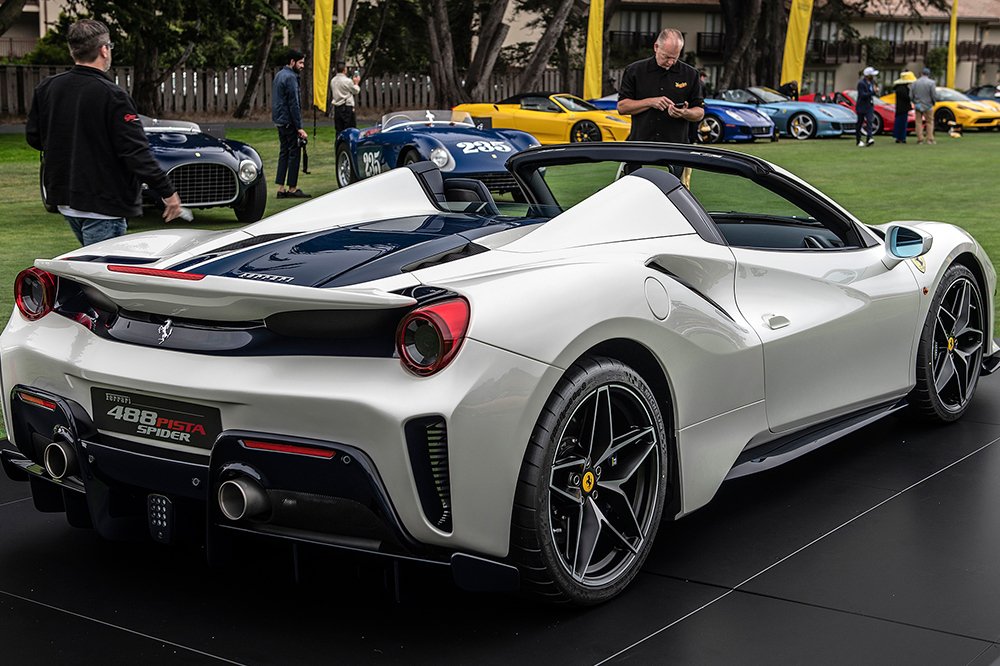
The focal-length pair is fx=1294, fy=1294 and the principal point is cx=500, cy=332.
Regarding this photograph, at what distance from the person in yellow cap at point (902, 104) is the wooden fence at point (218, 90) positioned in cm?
1452

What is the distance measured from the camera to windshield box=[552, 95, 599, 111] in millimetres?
24812

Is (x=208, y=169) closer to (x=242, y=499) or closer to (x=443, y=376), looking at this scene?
(x=242, y=499)

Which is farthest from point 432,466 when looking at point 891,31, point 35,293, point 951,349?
point 891,31

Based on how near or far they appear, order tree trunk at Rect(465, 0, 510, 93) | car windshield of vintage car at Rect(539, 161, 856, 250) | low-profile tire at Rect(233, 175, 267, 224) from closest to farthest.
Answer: car windshield of vintage car at Rect(539, 161, 856, 250), low-profile tire at Rect(233, 175, 267, 224), tree trunk at Rect(465, 0, 510, 93)

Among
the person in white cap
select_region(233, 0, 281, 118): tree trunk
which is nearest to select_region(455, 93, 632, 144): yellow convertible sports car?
the person in white cap

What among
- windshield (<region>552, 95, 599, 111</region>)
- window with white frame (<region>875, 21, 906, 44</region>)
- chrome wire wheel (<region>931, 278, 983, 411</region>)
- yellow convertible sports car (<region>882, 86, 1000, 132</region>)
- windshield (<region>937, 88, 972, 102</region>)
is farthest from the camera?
window with white frame (<region>875, 21, 906, 44</region>)

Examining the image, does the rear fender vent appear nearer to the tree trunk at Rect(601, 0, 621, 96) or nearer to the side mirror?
the side mirror

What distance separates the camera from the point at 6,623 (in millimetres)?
3449

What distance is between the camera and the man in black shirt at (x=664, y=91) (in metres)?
9.05

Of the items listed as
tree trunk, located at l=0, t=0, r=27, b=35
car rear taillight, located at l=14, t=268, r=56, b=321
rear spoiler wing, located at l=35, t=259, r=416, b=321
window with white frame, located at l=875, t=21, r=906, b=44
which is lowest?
car rear taillight, located at l=14, t=268, r=56, b=321

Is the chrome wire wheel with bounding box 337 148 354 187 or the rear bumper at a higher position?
the rear bumper

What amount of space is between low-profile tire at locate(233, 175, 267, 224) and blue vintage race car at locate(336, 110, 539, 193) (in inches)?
67.1

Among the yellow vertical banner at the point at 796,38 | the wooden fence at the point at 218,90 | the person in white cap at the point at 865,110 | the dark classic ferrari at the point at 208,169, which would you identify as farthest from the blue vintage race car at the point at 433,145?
the yellow vertical banner at the point at 796,38

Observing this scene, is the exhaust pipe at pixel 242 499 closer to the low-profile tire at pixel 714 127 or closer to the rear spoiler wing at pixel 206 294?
the rear spoiler wing at pixel 206 294
